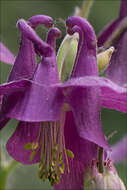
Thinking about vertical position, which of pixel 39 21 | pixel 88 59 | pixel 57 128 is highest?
pixel 39 21

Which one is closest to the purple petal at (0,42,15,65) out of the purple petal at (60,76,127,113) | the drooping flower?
the drooping flower

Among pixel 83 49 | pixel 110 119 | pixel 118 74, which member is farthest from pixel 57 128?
pixel 110 119

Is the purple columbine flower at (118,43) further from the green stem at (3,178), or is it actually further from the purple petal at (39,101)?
the green stem at (3,178)

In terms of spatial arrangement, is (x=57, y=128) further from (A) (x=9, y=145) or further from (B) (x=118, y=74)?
(B) (x=118, y=74)

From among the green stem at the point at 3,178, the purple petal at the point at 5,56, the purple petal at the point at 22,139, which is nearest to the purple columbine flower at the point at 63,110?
the purple petal at the point at 22,139

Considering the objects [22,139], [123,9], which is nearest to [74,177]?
[22,139]

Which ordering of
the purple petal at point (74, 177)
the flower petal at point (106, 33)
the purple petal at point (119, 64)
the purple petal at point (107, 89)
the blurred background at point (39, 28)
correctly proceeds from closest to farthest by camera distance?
the purple petal at point (107, 89) < the purple petal at point (74, 177) < the purple petal at point (119, 64) < the flower petal at point (106, 33) < the blurred background at point (39, 28)

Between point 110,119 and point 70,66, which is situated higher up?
point 110,119
